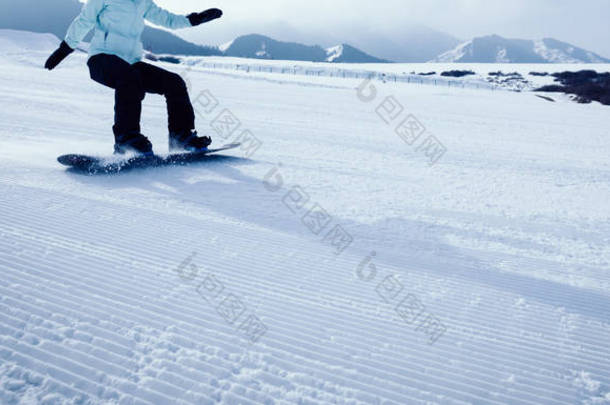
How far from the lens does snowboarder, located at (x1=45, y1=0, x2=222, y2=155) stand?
3699mm

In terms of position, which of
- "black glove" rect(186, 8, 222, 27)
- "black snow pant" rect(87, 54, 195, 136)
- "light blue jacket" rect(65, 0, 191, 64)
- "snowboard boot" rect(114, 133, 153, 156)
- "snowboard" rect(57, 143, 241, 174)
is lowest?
"snowboard" rect(57, 143, 241, 174)

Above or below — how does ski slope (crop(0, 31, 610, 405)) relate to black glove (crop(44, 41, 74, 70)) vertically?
below

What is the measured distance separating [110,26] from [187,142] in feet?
4.07

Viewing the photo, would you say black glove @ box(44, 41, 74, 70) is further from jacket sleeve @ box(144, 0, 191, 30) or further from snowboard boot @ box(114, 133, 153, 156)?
snowboard boot @ box(114, 133, 153, 156)

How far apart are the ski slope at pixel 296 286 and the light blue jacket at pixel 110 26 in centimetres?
117

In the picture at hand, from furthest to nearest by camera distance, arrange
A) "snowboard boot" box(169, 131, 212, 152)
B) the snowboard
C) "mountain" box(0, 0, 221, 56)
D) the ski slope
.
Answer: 1. "mountain" box(0, 0, 221, 56)
2. "snowboard boot" box(169, 131, 212, 152)
3. the snowboard
4. the ski slope

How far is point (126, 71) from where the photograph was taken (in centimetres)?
369

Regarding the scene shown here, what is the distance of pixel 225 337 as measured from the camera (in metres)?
1.45

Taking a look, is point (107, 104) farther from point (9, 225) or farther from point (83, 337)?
point (83, 337)

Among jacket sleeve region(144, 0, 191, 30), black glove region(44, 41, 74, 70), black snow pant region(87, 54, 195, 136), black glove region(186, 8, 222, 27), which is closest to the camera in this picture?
black snow pant region(87, 54, 195, 136)

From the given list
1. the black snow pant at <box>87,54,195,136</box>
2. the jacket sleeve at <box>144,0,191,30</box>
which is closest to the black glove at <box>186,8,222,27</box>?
the jacket sleeve at <box>144,0,191,30</box>

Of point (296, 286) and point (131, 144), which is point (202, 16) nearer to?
point (131, 144)

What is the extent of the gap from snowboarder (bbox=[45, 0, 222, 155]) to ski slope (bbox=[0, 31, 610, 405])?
533mm

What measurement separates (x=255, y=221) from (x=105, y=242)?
2.85ft
